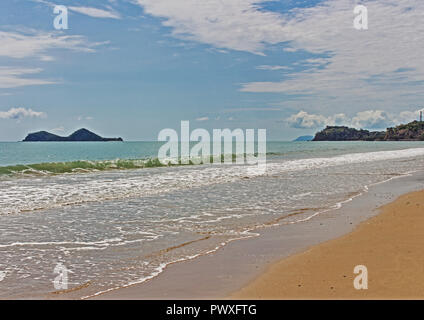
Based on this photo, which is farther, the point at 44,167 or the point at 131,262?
the point at 44,167

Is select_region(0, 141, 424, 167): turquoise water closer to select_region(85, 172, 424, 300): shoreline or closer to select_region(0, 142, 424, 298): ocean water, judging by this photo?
select_region(0, 142, 424, 298): ocean water

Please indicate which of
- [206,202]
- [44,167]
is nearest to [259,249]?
[206,202]

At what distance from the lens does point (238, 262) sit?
750 centimetres

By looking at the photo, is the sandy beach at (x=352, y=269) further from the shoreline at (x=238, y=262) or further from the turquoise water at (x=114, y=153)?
the turquoise water at (x=114, y=153)

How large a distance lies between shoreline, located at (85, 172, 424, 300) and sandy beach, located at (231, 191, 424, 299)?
0.95 feet

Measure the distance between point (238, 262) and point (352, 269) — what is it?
6.41 feet

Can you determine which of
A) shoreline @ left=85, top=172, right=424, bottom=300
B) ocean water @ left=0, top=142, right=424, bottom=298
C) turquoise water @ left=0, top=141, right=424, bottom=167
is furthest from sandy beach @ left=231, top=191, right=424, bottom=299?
turquoise water @ left=0, top=141, right=424, bottom=167

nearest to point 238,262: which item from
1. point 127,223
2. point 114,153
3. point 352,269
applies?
point 352,269

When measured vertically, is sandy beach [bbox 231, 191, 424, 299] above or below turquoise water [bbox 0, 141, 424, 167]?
below

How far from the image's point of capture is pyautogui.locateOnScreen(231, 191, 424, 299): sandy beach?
5.57 m

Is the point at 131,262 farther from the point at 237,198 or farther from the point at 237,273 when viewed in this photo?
the point at 237,198

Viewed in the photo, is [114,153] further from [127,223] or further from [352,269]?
[352,269]

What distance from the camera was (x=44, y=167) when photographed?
114ft
